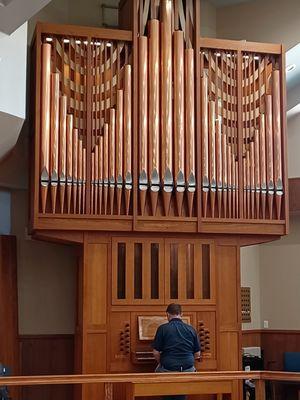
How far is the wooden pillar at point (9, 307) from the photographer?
359 inches

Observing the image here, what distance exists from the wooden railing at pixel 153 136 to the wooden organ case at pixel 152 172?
14 mm

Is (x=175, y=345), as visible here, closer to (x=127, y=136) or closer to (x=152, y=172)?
(x=152, y=172)

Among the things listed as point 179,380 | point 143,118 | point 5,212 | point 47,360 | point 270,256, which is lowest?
point 47,360

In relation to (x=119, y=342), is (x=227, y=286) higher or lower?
higher

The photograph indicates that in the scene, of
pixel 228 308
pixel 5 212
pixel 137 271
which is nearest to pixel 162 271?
pixel 137 271

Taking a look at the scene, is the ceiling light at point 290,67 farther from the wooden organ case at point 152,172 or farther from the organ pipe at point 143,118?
the organ pipe at point 143,118

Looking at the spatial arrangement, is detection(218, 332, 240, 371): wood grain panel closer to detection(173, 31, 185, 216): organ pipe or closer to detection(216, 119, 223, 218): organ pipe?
detection(216, 119, 223, 218): organ pipe

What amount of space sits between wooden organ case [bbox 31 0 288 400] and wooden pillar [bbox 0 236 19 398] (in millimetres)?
1037

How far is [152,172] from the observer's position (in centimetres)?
854

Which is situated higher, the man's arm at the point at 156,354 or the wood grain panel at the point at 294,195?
the wood grain panel at the point at 294,195

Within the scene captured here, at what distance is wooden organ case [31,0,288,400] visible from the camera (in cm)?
838

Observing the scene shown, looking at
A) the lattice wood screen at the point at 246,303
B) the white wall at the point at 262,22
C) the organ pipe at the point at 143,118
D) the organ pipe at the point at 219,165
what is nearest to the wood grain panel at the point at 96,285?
the organ pipe at the point at 143,118

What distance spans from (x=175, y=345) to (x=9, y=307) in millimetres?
2540

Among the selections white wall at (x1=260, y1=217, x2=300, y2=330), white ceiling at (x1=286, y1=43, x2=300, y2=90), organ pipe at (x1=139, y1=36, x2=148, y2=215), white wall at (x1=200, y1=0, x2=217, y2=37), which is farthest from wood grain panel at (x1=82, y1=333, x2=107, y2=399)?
white wall at (x1=200, y1=0, x2=217, y2=37)
